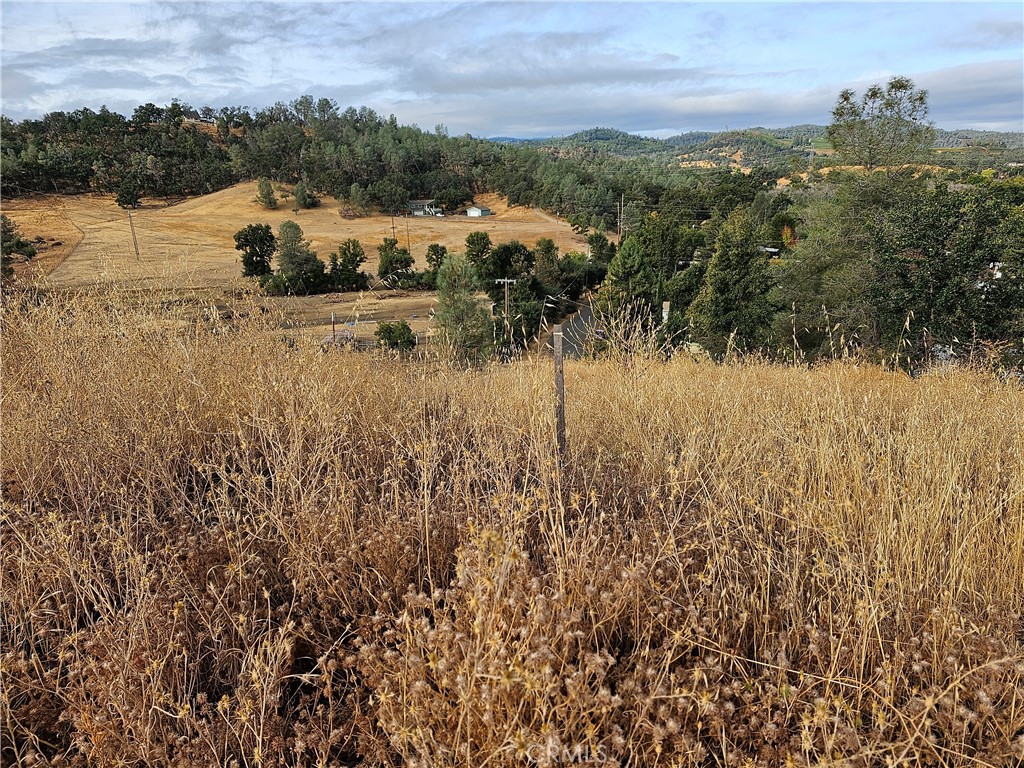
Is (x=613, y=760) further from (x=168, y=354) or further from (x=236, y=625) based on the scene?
(x=168, y=354)

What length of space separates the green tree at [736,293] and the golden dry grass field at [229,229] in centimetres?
1508

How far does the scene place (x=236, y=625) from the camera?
173 cm

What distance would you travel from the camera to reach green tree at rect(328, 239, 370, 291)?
125 ft

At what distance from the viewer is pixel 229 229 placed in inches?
1961

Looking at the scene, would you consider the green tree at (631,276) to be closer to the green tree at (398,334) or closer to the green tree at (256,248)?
the green tree at (398,334)

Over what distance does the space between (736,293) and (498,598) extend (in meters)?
17.1

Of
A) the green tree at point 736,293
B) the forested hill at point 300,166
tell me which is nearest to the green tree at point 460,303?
the green tree at point 736,293

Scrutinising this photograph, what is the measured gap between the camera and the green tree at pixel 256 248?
38.2m

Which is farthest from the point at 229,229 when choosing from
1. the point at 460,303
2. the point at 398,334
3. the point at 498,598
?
the point at 498,598

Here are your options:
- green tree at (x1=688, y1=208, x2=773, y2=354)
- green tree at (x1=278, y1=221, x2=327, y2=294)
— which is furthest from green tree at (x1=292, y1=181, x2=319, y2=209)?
green tree at (x1=688, y1=208, x2=773, y2=354)

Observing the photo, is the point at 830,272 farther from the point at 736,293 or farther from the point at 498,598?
the point at 498,598

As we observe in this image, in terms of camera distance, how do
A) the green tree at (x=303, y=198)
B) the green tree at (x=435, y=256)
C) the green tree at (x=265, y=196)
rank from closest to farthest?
the green tree at (x=435, y=256), the green tree at (x=265, y=196), the green tree at (x=303, y=198)

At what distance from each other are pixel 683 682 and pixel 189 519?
78.2 inches

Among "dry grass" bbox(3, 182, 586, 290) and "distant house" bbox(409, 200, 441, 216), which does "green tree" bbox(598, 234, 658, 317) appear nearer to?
"dry grass" bbox(3, 182, 586, 290)
